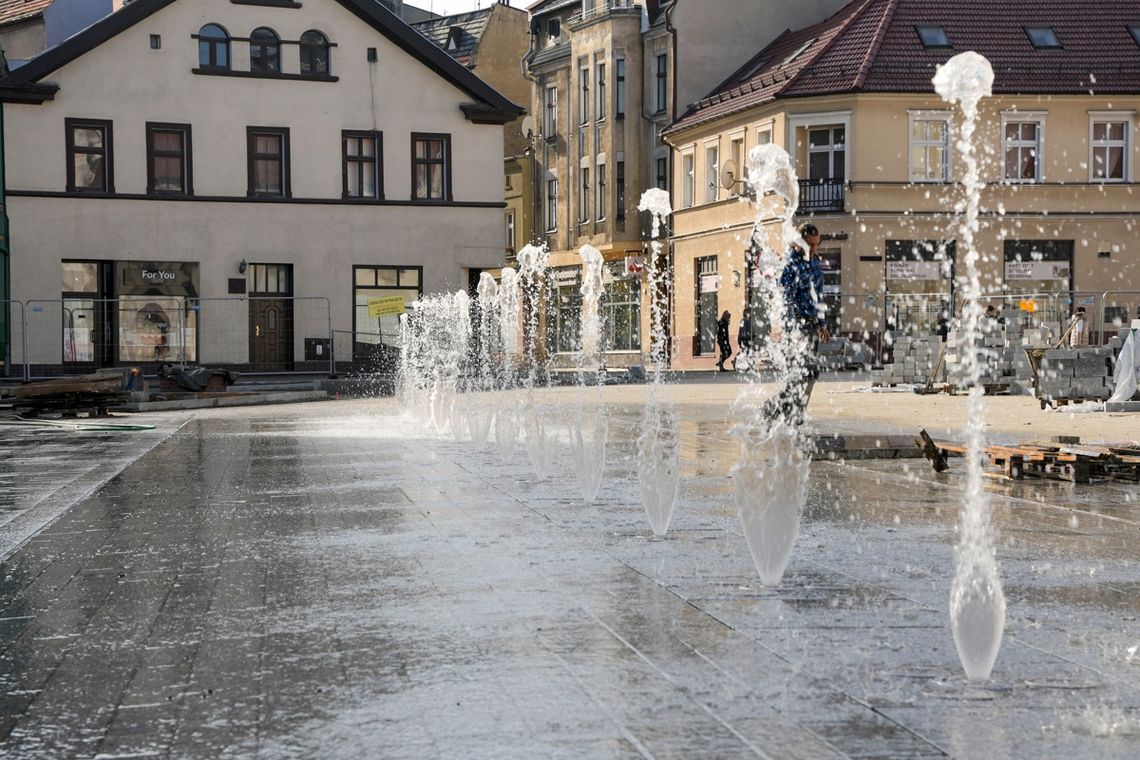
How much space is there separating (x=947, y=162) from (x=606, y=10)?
58.6 ft

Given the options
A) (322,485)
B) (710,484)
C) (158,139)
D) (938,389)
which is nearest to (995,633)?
(710,484)

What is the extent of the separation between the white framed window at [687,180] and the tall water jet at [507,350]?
7.54m

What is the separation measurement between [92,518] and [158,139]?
32.1m

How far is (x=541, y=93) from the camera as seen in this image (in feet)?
214

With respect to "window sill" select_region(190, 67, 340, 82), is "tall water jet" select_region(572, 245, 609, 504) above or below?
below

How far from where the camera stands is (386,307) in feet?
133

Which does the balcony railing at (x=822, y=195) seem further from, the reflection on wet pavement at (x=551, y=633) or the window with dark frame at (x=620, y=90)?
the reflection on wet pavement at (x=551, y=633)

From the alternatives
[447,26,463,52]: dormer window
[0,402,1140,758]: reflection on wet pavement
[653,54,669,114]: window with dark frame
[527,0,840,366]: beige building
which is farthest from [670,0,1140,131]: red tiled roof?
[0,402,1140,758]: reflection on wet pavement

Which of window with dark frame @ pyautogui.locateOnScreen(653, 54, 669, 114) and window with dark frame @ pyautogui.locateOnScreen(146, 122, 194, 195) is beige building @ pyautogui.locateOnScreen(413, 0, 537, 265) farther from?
window with dark frame @ pyautogui.locateOnScreen(146, 122, 194, 195)

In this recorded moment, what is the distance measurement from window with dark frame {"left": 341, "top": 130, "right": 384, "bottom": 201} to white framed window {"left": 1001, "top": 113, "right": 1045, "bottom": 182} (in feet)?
60.4

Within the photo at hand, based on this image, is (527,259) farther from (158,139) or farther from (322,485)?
(322,485)

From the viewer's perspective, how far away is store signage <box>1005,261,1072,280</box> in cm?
4550

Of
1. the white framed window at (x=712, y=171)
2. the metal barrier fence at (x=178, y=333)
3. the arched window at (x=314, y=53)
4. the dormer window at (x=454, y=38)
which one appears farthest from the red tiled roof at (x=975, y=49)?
the dormer window at (x=454, y=38)

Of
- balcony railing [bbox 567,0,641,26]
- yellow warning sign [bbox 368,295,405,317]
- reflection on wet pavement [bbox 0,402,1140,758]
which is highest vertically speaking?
balcony railing [bbox 567,0,641,26]
